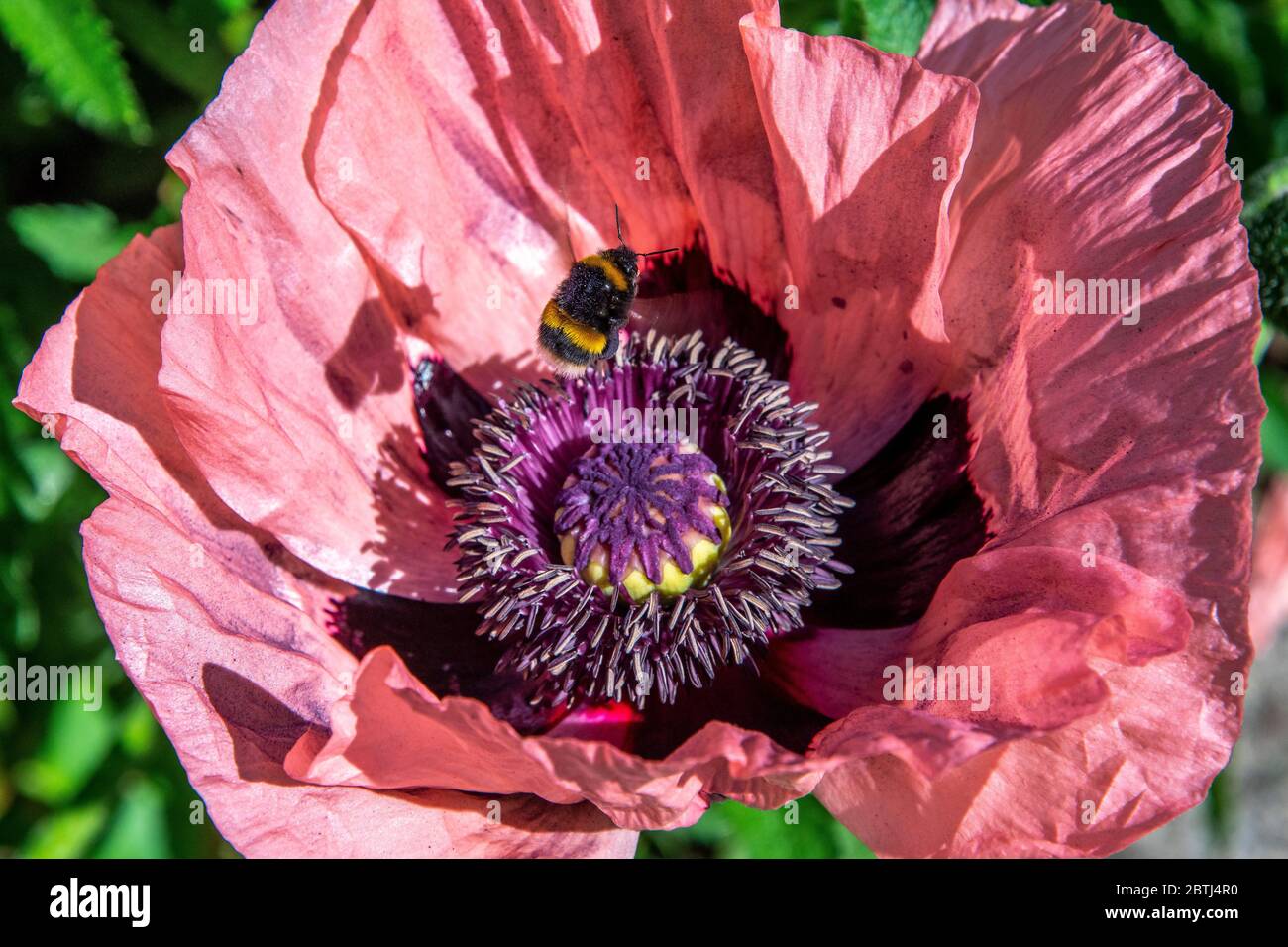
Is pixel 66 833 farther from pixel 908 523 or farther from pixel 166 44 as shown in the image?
pixel 908 523

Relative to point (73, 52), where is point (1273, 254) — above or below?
below

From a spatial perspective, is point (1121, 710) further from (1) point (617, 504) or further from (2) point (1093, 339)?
(1) point (617, 504)

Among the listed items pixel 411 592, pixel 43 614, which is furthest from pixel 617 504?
pixel 43 614

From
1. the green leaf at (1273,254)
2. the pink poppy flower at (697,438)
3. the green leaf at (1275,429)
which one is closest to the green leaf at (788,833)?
the pink poppy flower at (697,438)

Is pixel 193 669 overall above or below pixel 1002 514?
below
